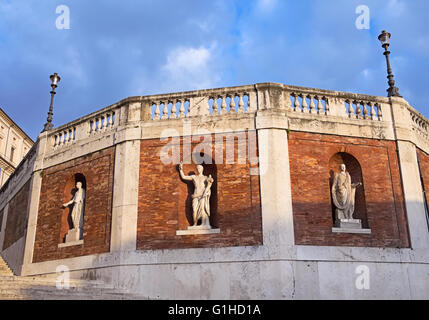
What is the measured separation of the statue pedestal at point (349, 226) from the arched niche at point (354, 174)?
12.7 inches

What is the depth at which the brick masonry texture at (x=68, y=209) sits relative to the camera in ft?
49.0

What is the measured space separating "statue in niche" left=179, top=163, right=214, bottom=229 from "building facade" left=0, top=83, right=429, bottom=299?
0.14ft

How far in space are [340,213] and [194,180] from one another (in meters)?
4.60

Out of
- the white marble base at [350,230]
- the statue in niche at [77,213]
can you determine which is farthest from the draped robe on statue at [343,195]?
the statue in niche at [77,213]

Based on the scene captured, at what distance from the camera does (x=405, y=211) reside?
14539 millimetres

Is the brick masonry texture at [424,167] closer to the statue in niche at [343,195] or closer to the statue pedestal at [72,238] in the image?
the statue in niche at [343,195]

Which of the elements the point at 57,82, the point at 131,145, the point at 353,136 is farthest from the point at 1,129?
the point at 353,136

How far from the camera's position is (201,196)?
14492 mm

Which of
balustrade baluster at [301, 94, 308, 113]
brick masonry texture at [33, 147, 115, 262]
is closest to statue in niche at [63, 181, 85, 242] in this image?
brick masonry texture at [33, 147, 115, 262]

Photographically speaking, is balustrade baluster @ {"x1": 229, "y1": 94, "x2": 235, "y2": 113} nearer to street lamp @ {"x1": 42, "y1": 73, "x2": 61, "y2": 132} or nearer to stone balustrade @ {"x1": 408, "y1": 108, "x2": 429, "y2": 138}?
stone balustrade @ {"x1": 408, "y1": 108, "x2": 429, "y2": 138}

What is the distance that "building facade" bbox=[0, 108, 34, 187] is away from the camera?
48125 mm

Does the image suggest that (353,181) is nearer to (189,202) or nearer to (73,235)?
(189,202)

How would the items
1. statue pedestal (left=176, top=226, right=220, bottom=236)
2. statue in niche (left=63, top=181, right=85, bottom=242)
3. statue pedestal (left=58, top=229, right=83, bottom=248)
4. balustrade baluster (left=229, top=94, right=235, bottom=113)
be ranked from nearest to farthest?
statue pedestal (left=176, top=226, right=220, bottom=236), balustrade baluster (left=229, top=94, right=235, bottom=113), statue pedestal (left=58, top=229, right=83, bottom=248), statue in niche (left=63, top=181, right=85, bottom=242)

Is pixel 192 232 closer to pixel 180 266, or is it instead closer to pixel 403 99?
pixel 180 266
